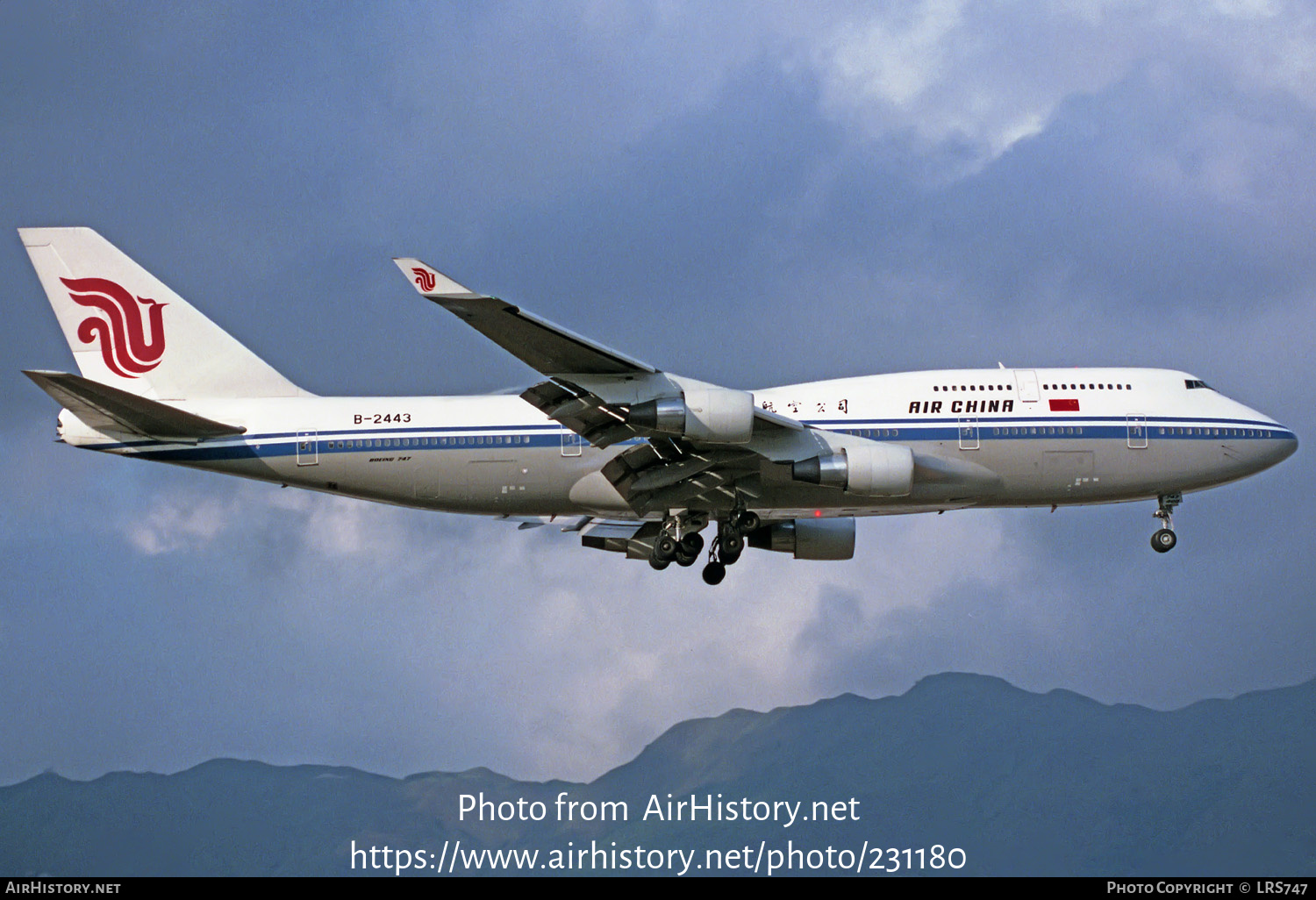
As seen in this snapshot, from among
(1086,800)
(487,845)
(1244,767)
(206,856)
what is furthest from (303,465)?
(1244,767)

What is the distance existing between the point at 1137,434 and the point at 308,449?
66.7ft

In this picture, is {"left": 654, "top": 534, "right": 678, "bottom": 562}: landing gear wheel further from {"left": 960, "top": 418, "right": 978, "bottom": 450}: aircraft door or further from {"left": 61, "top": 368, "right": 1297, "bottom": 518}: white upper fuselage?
{"left": 960, "top": 418, "right": 978, "bottom": 450}: aircraft door

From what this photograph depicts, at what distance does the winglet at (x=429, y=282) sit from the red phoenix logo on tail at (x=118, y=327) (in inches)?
538

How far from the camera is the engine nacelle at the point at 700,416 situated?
33375mm

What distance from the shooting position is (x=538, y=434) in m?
37.8

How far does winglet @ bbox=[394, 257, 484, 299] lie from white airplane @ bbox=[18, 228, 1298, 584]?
6.42m

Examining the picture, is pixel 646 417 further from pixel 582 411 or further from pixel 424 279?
pixel 424 279

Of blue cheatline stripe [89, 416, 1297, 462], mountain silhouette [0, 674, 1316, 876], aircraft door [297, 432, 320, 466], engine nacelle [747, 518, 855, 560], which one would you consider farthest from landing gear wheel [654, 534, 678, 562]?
mountain silhouette [0, 674, 1316, 876]

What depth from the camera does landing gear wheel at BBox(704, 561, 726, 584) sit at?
40.2 m

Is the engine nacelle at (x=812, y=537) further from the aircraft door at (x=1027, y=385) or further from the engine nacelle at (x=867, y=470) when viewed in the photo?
the aircraft door at (x=1027, y=385)

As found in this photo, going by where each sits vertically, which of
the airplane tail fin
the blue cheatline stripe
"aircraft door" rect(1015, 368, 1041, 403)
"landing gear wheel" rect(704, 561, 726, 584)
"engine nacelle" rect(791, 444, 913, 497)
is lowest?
"landing gear wheel" rect(704, 561, 726, 584)

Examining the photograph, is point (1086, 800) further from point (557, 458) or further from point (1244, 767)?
point (557, 458)

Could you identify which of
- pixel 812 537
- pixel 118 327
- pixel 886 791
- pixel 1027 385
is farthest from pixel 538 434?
pixel 886 791
